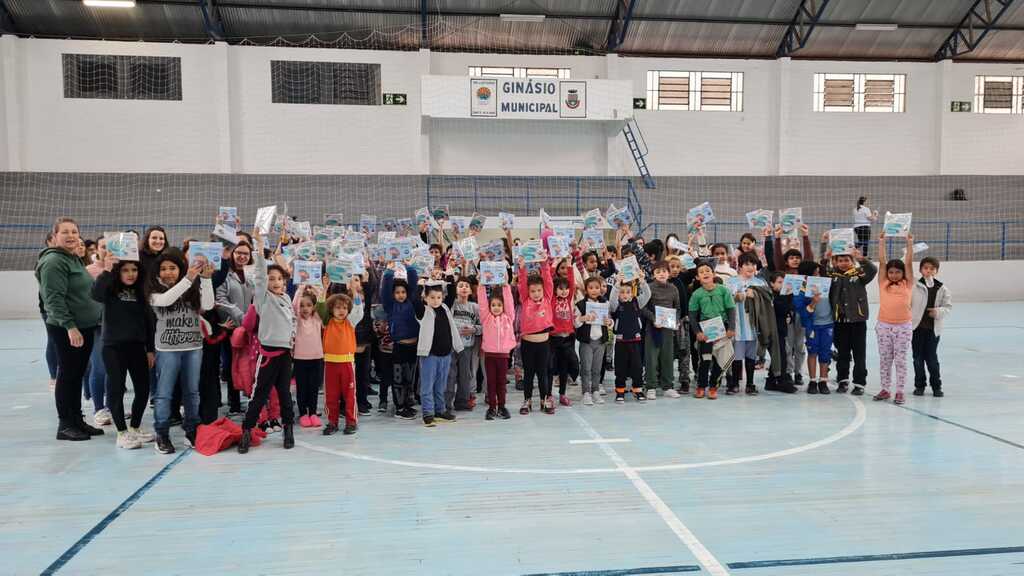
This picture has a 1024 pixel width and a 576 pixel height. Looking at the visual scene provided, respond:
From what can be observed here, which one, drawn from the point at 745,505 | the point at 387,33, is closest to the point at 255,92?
the point at 387,33

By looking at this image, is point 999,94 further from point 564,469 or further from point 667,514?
point 667,514

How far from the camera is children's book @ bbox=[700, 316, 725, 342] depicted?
293 inches

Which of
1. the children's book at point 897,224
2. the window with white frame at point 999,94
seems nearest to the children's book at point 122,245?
the children's book at point 897,224

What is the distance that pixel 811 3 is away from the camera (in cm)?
1875

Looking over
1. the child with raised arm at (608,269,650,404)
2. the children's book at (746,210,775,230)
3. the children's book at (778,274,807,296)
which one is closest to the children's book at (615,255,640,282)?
the child with raised arm at (608,269,650,404)

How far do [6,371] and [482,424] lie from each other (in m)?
7.36

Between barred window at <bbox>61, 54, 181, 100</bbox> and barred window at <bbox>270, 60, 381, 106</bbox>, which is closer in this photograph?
barred window at <bbox>61, 54, 181, 100</bbox>

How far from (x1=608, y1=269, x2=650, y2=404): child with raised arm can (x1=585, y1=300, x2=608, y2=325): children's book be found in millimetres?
381

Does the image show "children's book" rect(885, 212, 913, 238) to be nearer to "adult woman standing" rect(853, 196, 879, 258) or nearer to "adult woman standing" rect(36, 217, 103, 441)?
"adult woman standing" rect(36, 217, 103, 441)

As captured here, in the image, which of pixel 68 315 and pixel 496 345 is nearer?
pixel 68 315

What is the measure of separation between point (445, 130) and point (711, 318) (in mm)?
12791

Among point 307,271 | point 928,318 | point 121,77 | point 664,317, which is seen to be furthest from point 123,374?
point 121,77

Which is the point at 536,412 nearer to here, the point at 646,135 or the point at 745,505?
the point at 745,505

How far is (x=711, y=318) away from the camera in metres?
7.55
